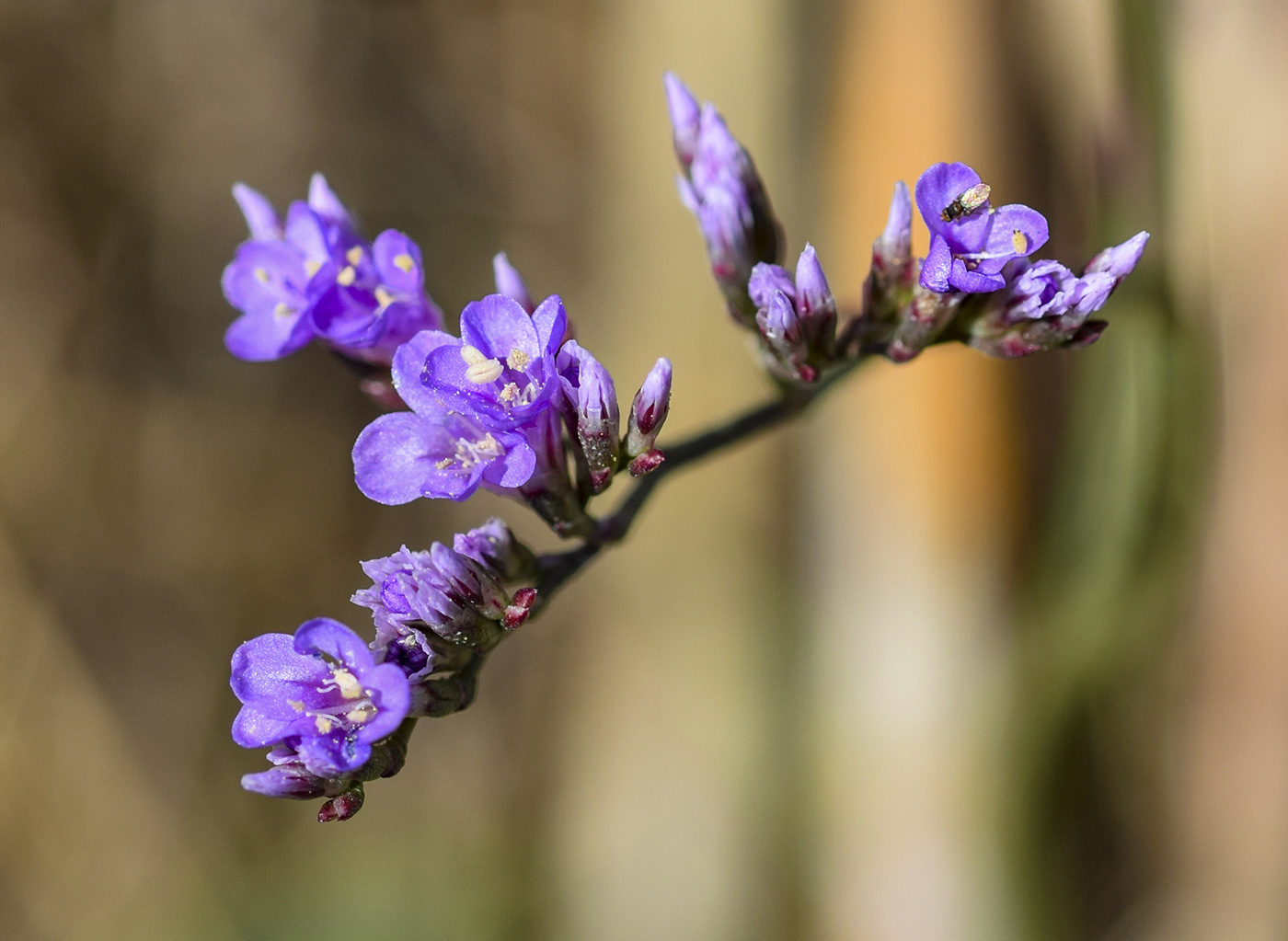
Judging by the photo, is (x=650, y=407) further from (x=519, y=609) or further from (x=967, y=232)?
(x=967, y=232)

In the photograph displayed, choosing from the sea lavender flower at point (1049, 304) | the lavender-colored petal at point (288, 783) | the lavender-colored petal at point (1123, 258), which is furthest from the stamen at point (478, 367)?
the lavender-colored petal at point (1123, 258)

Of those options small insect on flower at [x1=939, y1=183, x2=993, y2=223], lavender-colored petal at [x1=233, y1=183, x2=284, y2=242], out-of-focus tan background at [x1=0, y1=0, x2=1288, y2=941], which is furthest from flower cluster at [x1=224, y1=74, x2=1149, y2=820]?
out-of-focus tan background at [x1=0, y1=0, x2=1288, y2=941]

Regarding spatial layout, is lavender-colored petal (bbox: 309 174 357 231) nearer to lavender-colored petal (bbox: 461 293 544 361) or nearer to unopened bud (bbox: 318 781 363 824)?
lavender-colored petal (bbox: 461 293 544 361)

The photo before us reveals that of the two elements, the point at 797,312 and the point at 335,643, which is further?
the point at 797,312

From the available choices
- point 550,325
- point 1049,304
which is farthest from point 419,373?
point 1049,304

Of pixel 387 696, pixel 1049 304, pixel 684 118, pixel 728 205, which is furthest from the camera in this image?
pixel 684 118

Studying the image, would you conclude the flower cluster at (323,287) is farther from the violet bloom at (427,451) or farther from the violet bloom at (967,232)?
the violet bloom at (967,232)
